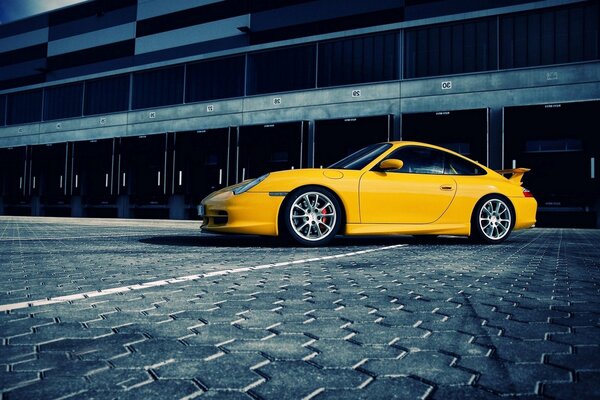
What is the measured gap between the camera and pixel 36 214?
2255 centimetres

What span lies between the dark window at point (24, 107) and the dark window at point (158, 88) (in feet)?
22.4

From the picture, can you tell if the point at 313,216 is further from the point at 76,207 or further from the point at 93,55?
the point at 93,55

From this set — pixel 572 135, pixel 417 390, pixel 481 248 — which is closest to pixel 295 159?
pixel 572 135

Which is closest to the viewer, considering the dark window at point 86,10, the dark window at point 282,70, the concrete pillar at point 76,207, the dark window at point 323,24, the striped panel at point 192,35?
the dark window at point 323,24

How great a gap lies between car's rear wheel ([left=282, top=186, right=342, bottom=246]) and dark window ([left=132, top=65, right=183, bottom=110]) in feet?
50.5

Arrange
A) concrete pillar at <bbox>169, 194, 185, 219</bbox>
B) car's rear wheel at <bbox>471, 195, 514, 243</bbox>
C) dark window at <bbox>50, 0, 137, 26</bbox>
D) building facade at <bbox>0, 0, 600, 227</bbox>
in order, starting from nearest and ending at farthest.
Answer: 1. car's rear wheel at <bbox>471, 195, 514, 243</bbox>
2. building facade at <bbox>0, 0, 600, 227</bbox>
3. concrete pillar at <bbox>169, 194, 185, 219</bbox>
4. dark window at <bbox>50, 0, 137, 26</bbox>

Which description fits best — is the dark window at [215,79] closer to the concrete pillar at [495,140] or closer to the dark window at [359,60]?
the dark window at [359,60]

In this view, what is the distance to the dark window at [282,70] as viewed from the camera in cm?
1712

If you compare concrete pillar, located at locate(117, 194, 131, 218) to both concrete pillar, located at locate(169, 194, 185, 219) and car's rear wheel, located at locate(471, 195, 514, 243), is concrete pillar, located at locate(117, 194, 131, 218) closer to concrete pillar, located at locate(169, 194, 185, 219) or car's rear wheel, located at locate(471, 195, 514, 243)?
concrete pillar, located at locate(169, 194, 185, 219)

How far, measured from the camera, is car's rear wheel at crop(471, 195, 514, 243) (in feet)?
21.4

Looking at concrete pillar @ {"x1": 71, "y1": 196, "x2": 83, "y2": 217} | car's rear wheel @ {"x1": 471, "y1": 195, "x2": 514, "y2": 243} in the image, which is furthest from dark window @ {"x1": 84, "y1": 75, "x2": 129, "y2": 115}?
car's rear wheel @ {"x1": 471, "y1": 195, "x2": 514, "y2": 243}

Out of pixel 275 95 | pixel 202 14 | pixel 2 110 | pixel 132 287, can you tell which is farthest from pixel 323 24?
pixel 2 110

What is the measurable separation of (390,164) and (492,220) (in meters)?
1.97

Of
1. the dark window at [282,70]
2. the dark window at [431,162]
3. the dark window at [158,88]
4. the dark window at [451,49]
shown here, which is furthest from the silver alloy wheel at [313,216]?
the dark window at [158,88]
